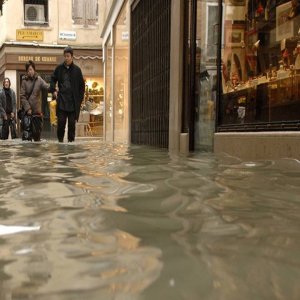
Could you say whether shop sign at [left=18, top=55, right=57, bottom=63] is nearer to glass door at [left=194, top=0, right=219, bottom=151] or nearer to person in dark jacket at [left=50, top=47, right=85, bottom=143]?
person in dark jacket at [left=50, top=47, right=85, bottom=143]

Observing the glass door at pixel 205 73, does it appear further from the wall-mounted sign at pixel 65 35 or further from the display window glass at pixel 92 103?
the wall-mounted sign at pixel 65 35

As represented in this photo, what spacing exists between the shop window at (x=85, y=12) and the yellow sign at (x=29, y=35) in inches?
67.8

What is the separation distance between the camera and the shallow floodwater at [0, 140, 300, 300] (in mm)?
1224

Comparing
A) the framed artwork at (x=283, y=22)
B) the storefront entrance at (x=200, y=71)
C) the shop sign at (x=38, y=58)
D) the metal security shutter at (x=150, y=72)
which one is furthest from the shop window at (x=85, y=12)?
the framed artwork at (x=283, y=22)

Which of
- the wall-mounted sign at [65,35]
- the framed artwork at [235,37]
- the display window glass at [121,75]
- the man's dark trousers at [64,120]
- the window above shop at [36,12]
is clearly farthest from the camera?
the wall-mounted sign at [65,35]

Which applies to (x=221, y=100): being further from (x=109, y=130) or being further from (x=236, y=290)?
(x=109, y=130)

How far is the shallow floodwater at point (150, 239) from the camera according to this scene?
1.22 metres

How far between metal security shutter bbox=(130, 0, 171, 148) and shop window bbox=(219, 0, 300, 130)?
232cm

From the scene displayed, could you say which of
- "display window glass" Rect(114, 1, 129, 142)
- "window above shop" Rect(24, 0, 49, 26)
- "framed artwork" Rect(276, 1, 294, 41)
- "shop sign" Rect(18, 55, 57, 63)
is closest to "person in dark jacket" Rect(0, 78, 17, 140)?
"display window glass" Rect(114, 1, 129, 142)

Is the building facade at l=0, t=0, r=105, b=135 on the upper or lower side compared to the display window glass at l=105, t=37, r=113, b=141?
upper

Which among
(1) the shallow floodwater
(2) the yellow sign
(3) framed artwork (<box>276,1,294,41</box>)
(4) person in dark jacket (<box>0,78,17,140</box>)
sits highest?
(2) the yellow sign

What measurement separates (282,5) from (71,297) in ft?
13.7

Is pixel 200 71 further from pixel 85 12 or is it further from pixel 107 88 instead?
pixel 85 12

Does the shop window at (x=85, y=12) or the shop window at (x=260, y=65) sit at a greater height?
the shop window at (x=85, y=12)
